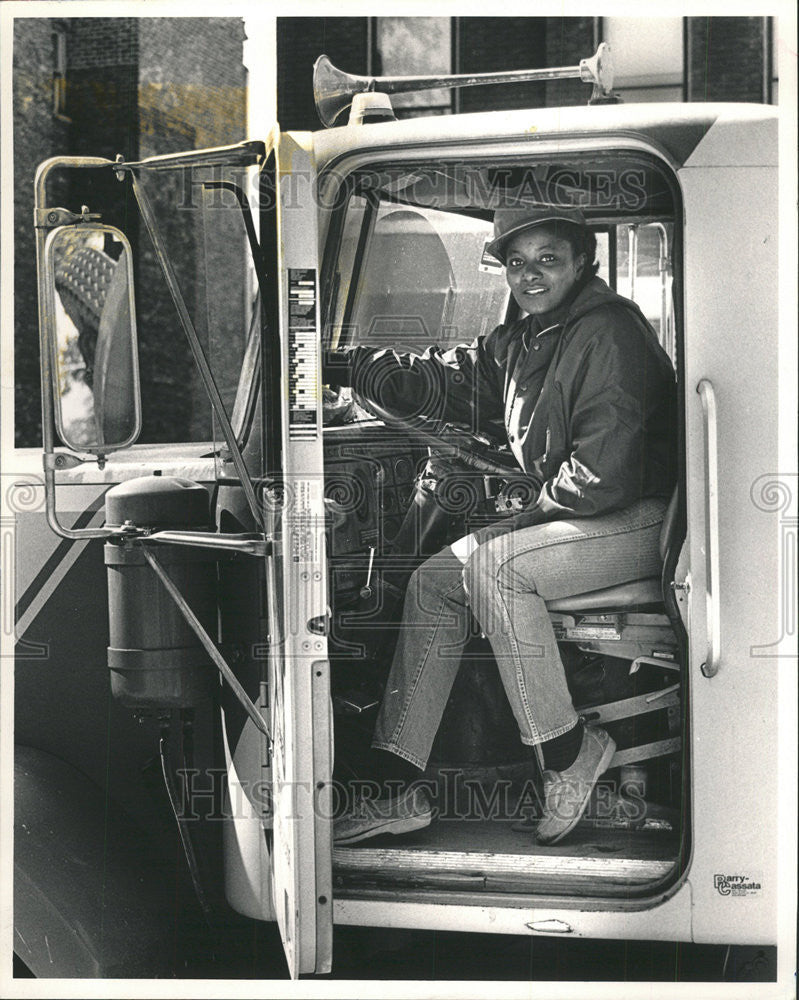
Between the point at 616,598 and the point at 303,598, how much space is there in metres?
0.80

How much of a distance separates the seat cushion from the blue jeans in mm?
19

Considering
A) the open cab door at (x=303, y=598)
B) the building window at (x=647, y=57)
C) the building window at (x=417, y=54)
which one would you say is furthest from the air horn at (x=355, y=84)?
the building window at (x=417, y=54)

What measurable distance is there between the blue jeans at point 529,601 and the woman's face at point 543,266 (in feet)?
1.90

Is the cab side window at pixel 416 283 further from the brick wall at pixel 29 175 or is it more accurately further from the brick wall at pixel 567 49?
the brick wall at pixel 29 175

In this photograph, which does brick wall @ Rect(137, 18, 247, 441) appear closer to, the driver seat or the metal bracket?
the metal bracket

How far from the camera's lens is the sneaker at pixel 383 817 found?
2.46 meters

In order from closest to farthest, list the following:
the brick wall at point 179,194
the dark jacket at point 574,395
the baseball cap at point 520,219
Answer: the dark jacket at point 574,395 → the baseball cap at point 520,219 → the brick wall at point 179,194

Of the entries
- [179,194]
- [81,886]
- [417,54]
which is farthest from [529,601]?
[179,194]

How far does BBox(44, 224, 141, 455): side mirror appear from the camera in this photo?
7.54 ft

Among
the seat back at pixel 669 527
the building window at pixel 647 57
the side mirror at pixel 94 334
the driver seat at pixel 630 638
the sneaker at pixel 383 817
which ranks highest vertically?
the building window at pixel 647 57

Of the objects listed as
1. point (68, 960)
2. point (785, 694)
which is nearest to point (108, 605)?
point (68, 960)
